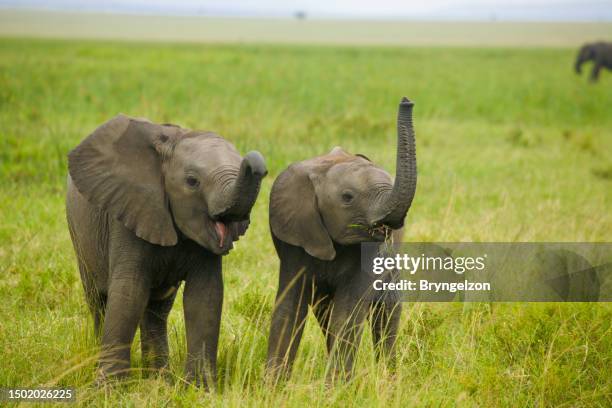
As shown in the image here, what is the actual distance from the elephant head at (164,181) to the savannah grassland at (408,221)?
30.4 inches

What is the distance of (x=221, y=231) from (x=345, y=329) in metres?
0.86

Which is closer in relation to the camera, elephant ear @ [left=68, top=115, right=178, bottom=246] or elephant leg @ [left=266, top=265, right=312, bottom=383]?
elephant ear @ [left=68, top=115, right=178, bottom=246]

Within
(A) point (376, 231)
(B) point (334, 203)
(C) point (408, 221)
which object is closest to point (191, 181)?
(B) point (334, 203)

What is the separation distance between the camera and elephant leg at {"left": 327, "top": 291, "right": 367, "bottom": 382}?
15.2 ft

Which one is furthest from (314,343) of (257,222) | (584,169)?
(584,169)

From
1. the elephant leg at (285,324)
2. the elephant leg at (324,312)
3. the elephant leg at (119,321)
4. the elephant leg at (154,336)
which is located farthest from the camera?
the elephant leg at (154,336)

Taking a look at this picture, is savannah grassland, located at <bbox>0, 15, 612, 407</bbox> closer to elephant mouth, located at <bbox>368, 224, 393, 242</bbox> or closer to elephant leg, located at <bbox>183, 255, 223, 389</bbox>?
elephant leg, located at <bbox>183, 255, 223, 389</bbox>

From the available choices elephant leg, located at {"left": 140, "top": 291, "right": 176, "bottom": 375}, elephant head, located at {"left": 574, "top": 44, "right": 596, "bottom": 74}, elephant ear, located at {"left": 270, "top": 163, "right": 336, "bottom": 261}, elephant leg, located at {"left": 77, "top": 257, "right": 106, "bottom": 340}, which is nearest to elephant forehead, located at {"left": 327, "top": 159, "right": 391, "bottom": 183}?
elephant ear, located at {"left": 270, "top": 163, "right": 336, "bottom": 261}

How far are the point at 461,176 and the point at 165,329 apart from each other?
721 centimetres

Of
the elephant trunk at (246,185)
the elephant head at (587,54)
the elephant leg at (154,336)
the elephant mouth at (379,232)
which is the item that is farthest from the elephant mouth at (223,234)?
the elephant head at (587,54)

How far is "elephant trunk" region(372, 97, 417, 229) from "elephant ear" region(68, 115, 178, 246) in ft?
3.81

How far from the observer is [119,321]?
4598 millimetres

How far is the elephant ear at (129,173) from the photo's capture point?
15.0ft

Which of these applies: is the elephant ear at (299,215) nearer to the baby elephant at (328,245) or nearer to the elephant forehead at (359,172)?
the baby elephant at (328,245)
